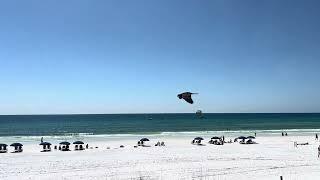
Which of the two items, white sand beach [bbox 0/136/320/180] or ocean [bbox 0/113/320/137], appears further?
ocean [bbox 0/113/320/137]

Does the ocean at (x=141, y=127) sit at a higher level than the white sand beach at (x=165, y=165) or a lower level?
higher

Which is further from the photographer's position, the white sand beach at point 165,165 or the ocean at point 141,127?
the ocean at point 141,127

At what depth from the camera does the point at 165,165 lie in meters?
29.7

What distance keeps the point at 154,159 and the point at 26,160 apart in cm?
1000

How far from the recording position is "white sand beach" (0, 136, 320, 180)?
84.8 ft

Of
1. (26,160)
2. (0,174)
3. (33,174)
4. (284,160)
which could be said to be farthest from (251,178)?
(26,160)

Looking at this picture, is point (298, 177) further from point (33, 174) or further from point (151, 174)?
point (33, 174)

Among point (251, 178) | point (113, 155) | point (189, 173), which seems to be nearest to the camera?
point (251, 178)

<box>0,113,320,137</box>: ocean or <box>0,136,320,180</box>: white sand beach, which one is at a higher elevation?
<box>0,113,320,137</box>: ocean

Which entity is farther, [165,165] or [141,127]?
[141,127]

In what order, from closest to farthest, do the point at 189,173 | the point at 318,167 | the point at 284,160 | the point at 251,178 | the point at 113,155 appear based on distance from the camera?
the point at 251,178
the point at 189,173
the point at 318,167
the point at 284,160
the point at 113,155

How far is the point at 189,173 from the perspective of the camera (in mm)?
26359

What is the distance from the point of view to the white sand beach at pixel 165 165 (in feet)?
84.8

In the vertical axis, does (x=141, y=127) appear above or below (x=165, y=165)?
above
